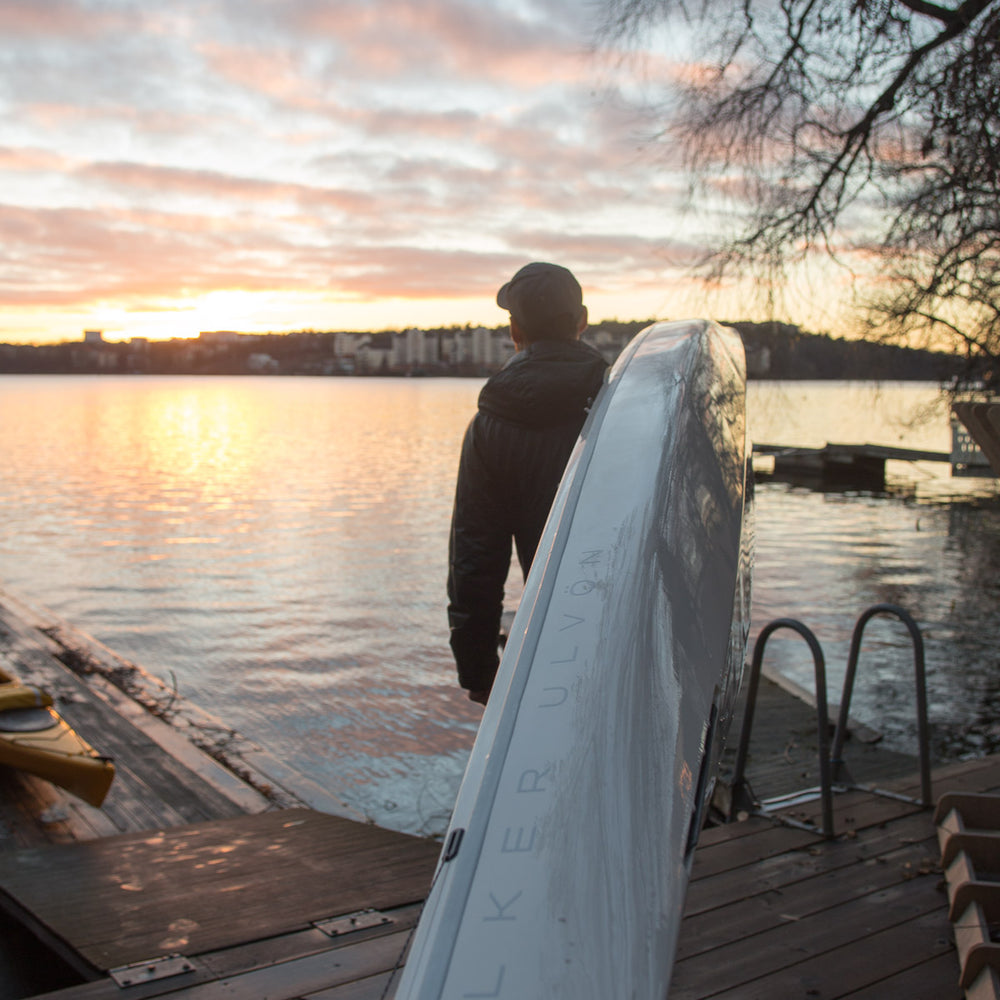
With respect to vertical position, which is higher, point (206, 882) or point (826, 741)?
point (826, 741)

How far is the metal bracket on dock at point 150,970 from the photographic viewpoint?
8.63 feet

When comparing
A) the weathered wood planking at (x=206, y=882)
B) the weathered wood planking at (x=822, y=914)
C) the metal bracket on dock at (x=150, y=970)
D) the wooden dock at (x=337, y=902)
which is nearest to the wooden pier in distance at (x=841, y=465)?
the wooden dock at (x=337, y=902)

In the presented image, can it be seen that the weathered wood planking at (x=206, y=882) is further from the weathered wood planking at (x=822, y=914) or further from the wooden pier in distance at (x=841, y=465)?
the wooden pier in distance at (x=841, y=465)

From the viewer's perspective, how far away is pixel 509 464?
2.81 metres

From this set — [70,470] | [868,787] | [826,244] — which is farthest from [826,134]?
[70,470]

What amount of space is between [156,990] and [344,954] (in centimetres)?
52

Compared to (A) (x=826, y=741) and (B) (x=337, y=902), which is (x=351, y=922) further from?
(A) (x=826, y=741)

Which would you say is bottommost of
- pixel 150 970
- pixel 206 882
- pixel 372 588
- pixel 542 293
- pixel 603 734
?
pixel 372 588

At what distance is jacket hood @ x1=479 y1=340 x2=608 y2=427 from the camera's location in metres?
2.78

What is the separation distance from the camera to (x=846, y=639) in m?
12.3

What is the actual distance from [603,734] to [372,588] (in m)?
14.5

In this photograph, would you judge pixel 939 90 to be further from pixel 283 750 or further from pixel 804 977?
pixel 283 750

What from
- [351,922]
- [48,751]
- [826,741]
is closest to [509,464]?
[351,922]

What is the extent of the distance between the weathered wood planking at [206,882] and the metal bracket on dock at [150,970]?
2.7 inches
